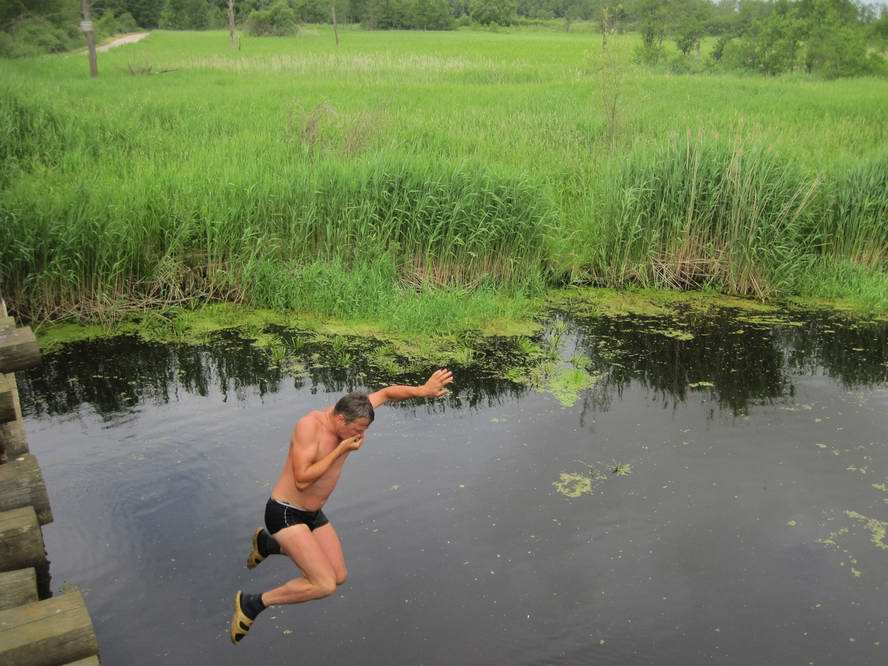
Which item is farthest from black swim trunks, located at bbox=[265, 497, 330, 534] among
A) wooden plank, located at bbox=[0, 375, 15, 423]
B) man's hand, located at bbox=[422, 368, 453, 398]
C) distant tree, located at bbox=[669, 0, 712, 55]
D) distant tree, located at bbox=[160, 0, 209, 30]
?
distant tree, located at bbox=[160, 0, 209, 30]

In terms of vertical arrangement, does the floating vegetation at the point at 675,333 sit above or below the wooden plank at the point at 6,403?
below

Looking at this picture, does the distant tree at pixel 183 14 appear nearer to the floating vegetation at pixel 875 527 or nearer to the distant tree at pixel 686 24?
the distant tree at pixel 686 24

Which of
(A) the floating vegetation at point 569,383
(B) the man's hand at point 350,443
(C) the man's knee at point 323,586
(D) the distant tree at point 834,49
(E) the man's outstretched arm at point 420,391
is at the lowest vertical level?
(A) the floating vegetation at point 569,383

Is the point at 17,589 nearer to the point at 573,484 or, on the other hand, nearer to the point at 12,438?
the point at 12,438

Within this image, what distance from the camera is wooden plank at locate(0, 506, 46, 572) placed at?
4.16 meters

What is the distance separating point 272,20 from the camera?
2436 inches

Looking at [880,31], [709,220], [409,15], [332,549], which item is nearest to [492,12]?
[409,15]

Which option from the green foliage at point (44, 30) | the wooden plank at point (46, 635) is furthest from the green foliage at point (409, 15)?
the wooden plank at point (46, 635)

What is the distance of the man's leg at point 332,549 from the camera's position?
5027 millimetres

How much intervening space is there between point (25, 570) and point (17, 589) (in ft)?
0.32

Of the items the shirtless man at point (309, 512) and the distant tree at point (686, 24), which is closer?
the shirtless man at point (309, 512)

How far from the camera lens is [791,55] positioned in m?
36.4

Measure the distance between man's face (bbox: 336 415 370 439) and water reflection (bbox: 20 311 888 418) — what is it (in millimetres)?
2966

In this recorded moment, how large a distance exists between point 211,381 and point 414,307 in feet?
7.97
